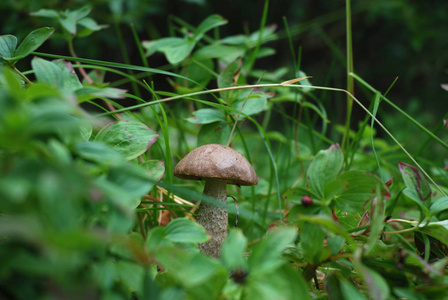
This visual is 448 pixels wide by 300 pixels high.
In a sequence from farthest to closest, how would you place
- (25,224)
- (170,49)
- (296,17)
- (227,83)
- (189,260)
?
(296,17)
(170,49)
(227,83)
(189,260)
(25,224)

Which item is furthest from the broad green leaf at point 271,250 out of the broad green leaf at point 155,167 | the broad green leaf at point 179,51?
the broad green leaf at point 179,51

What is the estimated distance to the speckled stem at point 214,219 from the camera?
0.71 m

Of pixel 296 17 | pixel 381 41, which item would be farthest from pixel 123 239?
pixel 381 41

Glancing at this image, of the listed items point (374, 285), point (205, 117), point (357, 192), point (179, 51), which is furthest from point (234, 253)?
point (179, 51)

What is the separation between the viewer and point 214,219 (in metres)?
0.72

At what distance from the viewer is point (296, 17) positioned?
3096 mm

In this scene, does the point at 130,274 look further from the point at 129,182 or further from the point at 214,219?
the point at 214,219

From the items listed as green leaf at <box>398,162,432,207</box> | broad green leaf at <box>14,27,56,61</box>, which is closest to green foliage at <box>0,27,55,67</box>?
broad green leaf at <box>14,27,56,61</box>

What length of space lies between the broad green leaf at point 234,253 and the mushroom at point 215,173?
10.4 inches

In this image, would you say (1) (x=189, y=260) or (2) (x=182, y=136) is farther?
(2) (x=182, y=136)

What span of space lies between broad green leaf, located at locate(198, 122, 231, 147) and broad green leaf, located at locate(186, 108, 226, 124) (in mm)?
19

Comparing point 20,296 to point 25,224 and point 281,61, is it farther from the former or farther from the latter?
point 281,61

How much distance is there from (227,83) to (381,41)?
286 cm

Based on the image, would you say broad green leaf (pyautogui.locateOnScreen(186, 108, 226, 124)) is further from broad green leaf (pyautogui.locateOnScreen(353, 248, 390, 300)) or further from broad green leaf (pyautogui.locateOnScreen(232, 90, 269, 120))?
broad green leaf (pyautogui.locateOnScreen(353, 248, 390, 300))
